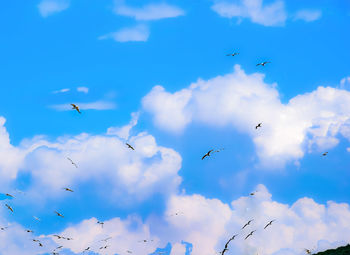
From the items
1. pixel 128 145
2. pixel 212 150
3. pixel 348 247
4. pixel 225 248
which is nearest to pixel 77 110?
pixel 128 145

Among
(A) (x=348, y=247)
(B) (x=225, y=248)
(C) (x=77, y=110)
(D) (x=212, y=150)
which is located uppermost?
(C) (x=77, y=110)

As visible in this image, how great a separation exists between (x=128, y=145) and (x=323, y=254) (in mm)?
69419

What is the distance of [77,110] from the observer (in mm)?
51906

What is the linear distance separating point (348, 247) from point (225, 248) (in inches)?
2856

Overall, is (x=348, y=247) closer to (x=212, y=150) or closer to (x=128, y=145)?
(x=212, y=150)

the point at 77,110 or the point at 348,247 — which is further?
the point at 348,247

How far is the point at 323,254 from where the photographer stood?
339 feet

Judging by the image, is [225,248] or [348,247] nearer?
[225,248]

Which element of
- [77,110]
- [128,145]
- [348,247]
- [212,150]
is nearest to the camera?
[77,110]

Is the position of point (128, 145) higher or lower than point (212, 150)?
higher

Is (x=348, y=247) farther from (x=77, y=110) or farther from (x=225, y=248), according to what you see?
(x=77, y=110)

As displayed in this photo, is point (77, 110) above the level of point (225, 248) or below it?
above

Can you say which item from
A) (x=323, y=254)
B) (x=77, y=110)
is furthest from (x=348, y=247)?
(x=77, y=110)

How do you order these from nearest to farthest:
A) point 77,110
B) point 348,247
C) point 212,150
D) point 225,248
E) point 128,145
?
point 225,248
point 77,110
point 212,150
point 128,145
point 348,247
